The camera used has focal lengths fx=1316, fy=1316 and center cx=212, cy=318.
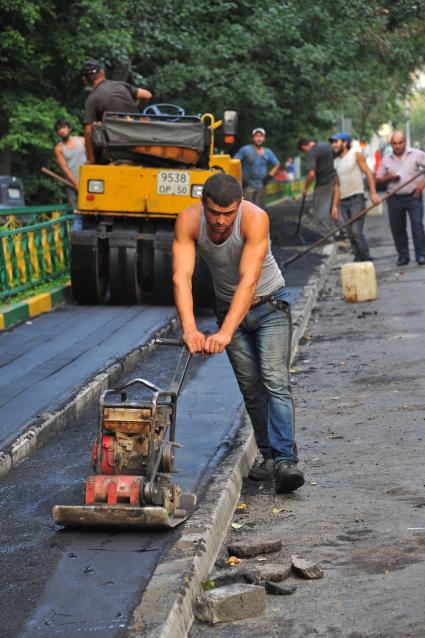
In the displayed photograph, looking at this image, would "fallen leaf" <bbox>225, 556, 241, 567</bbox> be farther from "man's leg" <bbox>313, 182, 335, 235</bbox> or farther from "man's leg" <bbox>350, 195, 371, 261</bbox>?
"man's leg" <bbox>313, 182, 335, 235</bbox>

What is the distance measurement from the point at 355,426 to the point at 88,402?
6.24 ft

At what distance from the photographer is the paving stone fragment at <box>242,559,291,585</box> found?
5332 millimetres

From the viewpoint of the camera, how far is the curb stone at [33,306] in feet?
42.4

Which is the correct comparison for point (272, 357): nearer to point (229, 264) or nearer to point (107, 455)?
point (229, 264)

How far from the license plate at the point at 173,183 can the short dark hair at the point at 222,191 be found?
789 centimetres

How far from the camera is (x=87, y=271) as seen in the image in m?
14.4

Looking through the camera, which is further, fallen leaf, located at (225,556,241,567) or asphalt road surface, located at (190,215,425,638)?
fallen leaf, located at (225,556,241,567)

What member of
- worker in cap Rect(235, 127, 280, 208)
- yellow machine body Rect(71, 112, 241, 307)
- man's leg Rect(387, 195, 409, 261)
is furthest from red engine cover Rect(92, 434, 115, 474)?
worker in cap Rect(235, 127, 280, 208)

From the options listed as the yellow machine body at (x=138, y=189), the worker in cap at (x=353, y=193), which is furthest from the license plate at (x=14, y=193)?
the yellow machine body at (x=138, y=189)

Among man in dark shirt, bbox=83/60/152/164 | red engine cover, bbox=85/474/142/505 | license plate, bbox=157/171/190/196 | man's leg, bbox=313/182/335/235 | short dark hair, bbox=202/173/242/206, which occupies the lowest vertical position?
man's leg, bbox=313/182/335/235

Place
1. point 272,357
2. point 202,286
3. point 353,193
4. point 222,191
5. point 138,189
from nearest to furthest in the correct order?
point 222,191, point 272,357, point 202,286, point 138,189, point 353,193

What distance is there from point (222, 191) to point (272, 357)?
3.67 ft

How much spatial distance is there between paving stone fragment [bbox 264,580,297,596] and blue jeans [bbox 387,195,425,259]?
536 inches

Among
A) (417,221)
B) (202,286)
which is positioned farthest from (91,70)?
(417,221)
